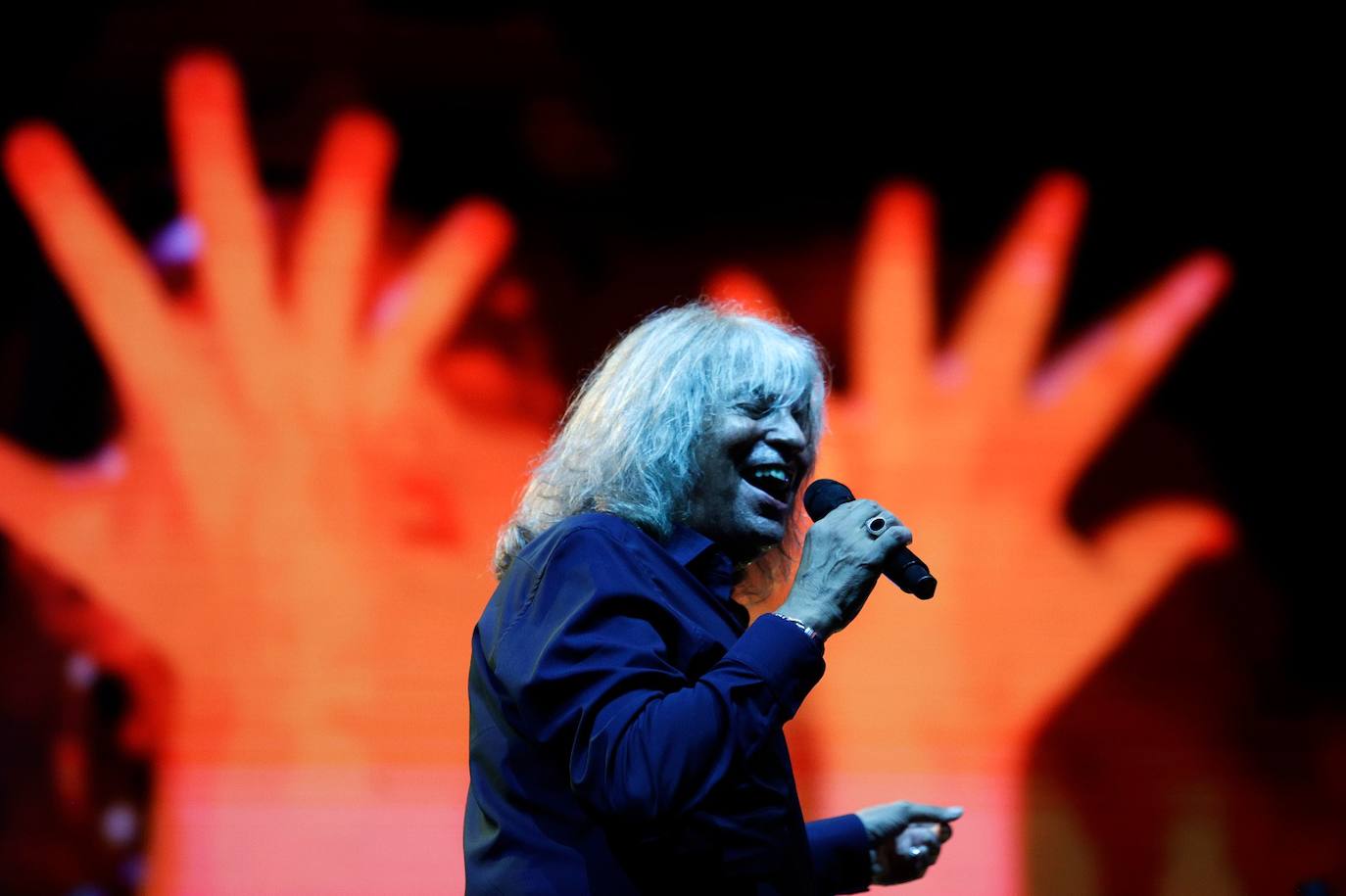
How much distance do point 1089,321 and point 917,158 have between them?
0.62 meters

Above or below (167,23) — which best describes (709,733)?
below

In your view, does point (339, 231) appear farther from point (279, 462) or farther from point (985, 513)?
point (985, 513)

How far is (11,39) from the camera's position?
2900 mm

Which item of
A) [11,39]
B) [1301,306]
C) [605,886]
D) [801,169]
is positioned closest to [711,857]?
[605,886]

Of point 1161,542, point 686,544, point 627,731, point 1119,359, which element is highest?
point 1119,359

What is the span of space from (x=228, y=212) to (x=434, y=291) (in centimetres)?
49

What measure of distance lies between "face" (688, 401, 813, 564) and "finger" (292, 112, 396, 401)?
1820 millimetres

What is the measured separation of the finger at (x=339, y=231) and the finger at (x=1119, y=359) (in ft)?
5.60

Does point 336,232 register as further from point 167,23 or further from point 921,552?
point 921,552

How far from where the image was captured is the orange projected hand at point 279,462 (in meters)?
2.70

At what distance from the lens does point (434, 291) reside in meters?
2.96

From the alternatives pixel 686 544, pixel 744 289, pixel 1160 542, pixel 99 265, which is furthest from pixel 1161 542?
pixel 99 265

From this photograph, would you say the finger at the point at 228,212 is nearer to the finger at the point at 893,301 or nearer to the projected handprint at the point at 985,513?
the projected handprint at the point at 985,513

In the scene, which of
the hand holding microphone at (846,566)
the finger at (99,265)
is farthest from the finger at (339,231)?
the hand holding microphone at (846,566)
